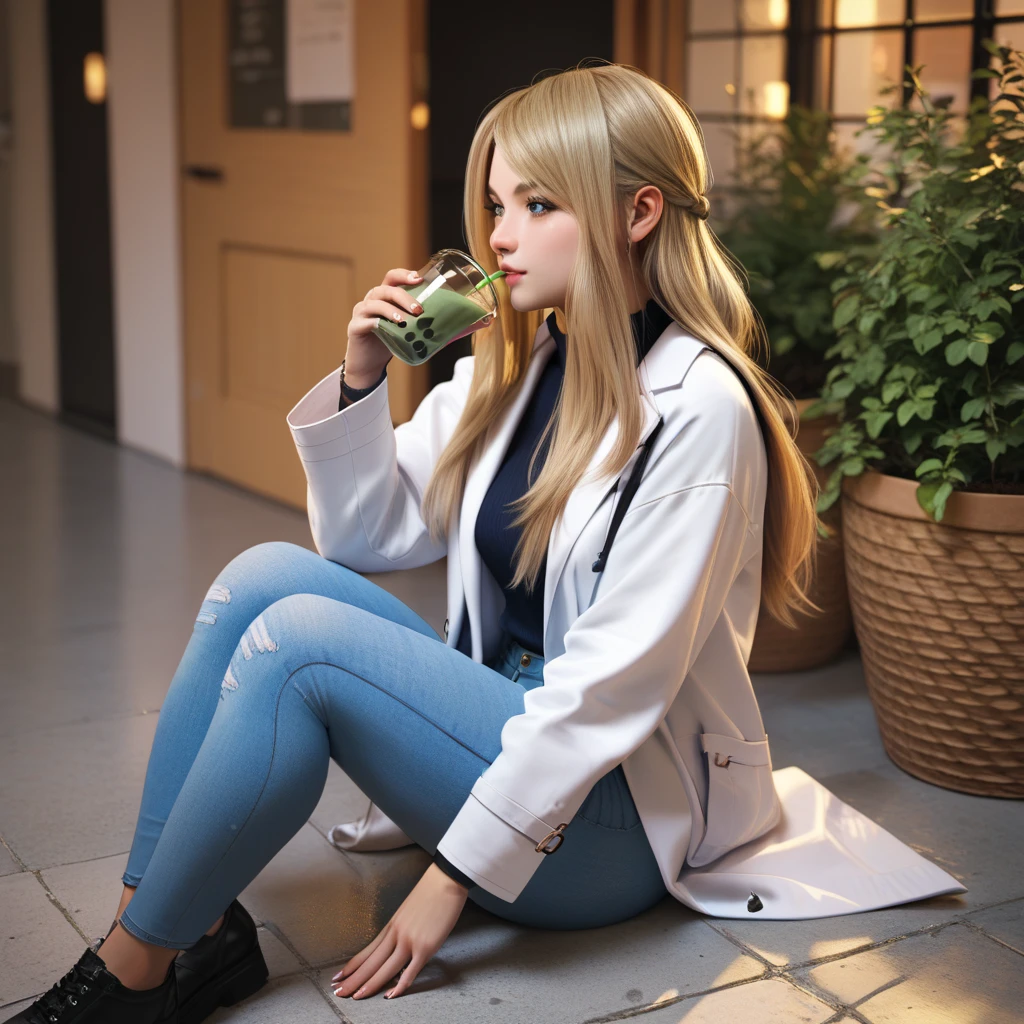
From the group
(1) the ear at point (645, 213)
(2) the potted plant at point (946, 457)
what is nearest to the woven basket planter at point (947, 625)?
(2) the potted plant at point (946, 457)

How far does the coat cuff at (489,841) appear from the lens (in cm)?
138

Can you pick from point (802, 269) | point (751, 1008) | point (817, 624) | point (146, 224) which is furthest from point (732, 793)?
point (146, 224)

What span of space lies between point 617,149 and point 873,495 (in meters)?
0.86

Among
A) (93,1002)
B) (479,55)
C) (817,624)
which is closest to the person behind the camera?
(93,1002)

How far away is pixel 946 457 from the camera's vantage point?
204 cm

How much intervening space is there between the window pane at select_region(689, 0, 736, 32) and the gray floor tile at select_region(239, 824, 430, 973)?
211 centimetres

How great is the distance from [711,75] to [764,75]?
0.46ft

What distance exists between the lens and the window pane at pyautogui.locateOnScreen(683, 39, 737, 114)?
3.15 metres

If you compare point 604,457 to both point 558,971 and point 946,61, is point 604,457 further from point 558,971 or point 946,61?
point 946,61

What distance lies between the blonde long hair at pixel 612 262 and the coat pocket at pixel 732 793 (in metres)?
0.21

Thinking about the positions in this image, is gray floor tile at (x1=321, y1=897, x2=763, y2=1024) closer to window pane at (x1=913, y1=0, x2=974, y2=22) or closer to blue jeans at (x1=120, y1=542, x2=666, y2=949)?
blue jeans at (x1=120, y1=542, x2=666, y2=949)

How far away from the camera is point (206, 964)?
144 cm

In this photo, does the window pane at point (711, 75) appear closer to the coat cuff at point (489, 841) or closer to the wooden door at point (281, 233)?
the wooden door at point (281, 233)

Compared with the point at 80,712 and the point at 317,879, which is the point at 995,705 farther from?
the point at 80,712
